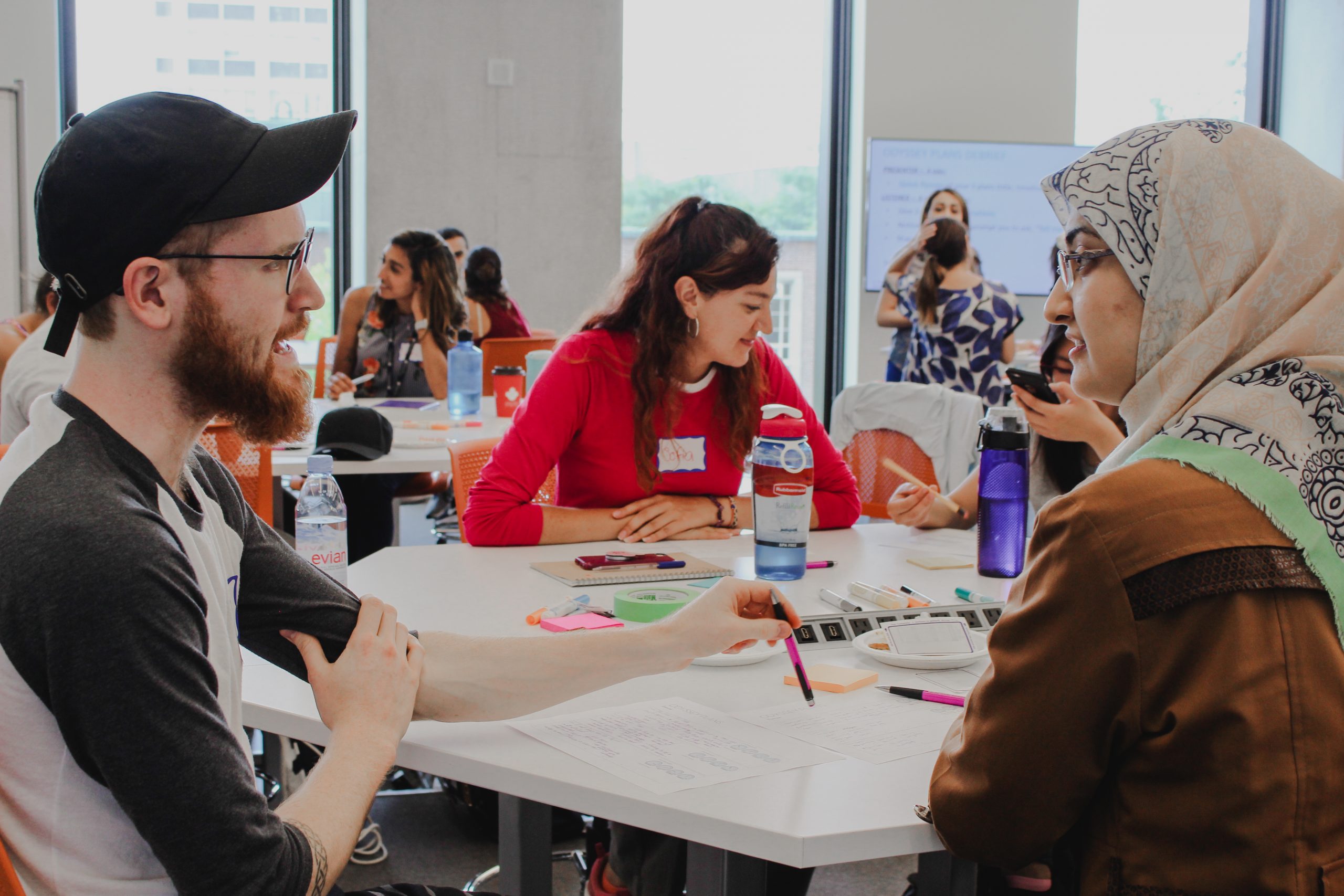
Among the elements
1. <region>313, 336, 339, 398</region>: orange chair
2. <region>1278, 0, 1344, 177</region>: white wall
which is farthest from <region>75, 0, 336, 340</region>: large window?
<region>1278, 0, 1344, 177</region>: white wall

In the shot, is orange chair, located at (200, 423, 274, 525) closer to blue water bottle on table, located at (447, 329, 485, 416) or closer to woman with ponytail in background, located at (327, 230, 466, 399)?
blue water bottle on table, located at (447, 329, 485, 416)

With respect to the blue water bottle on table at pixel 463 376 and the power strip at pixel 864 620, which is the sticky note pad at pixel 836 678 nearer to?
the power strip at pixel 864 620

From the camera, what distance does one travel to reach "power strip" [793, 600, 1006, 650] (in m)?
1.58

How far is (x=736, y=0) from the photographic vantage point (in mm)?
7590

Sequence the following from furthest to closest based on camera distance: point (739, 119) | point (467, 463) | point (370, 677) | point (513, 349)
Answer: point (739, 119)
point (513, 349)
point (467, 463)
point (370, 677)

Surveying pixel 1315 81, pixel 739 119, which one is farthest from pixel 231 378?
pixel 1315 81

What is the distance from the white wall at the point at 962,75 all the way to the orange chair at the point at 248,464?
5.08 metres

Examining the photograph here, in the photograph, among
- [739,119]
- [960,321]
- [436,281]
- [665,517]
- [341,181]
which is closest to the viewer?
[665,517]

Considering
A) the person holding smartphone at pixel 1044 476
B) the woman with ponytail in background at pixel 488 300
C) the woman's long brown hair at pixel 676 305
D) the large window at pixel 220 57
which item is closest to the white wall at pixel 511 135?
the large window at pixel 220 57

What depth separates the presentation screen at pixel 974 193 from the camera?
7.20m

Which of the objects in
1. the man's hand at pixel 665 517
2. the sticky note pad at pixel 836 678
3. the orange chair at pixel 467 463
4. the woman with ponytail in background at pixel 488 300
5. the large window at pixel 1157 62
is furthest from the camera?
the large window at pixel 1157 62

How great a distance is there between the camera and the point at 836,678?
55.7 inches

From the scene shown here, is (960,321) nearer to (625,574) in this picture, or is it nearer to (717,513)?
(717,513)

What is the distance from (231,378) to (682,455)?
1465 millimetres
